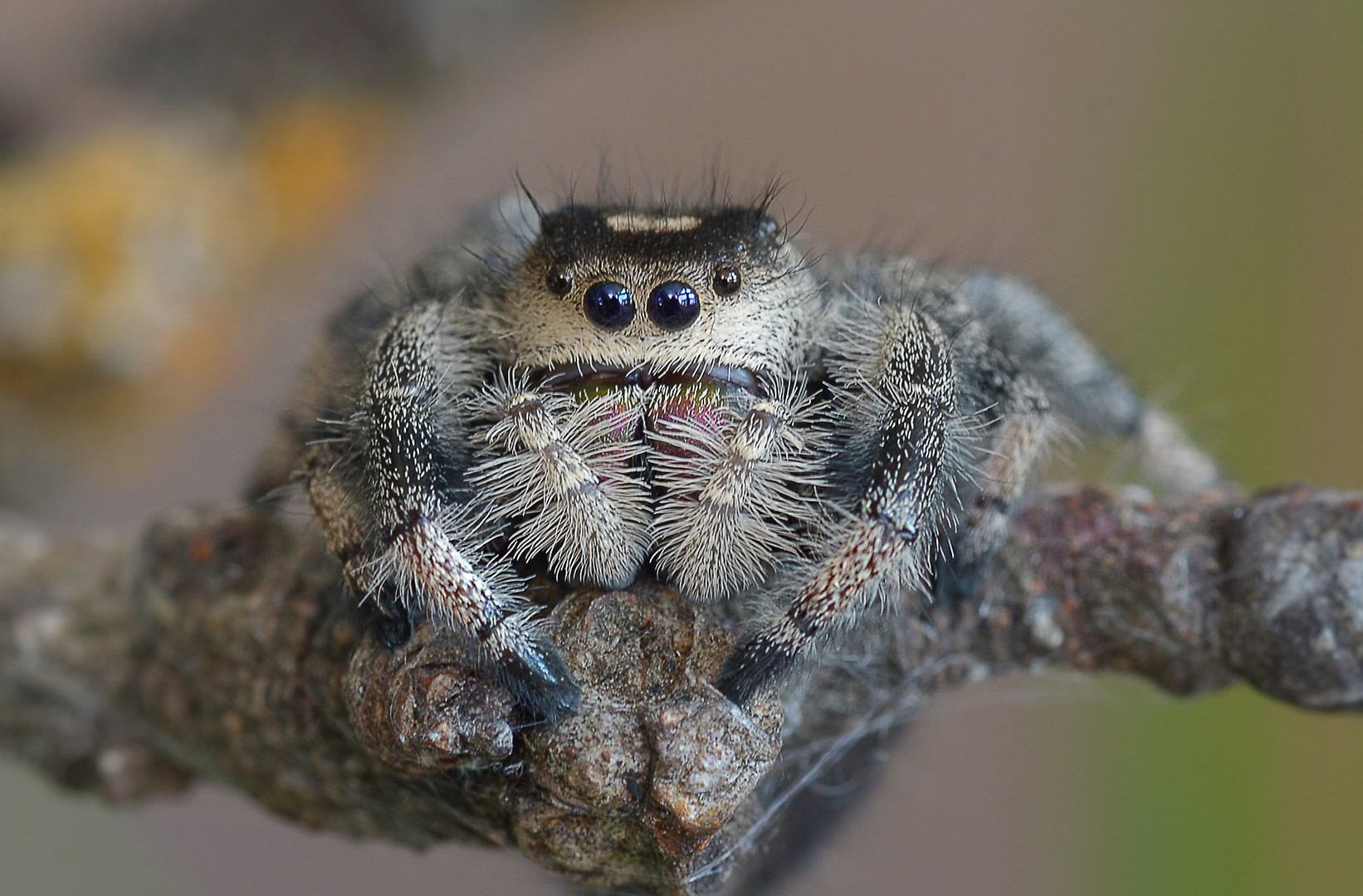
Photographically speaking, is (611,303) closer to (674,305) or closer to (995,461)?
(674,305)

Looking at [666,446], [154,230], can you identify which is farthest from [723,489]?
[154,230]

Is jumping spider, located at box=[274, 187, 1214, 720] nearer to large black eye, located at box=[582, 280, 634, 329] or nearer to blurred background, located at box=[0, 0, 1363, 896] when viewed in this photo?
large black eye, located at box=[582, 280, 634, 329]

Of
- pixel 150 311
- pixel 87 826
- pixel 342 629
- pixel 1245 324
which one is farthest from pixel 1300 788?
pixel 87 826

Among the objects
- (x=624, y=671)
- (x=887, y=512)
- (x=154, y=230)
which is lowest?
(x=624, y=671)

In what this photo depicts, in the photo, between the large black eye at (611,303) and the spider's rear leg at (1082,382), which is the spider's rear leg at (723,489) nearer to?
the large black eye at (611,303)

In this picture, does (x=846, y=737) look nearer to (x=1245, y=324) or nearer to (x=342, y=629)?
(x=342, y=629)

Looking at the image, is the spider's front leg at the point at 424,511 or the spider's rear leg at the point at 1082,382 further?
the spider's rear leg at the point at 1082,382

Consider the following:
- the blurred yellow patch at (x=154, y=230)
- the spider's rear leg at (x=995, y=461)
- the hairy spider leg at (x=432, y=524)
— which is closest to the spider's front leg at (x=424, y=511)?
the hairy spider leg at (x=432, y=524)
